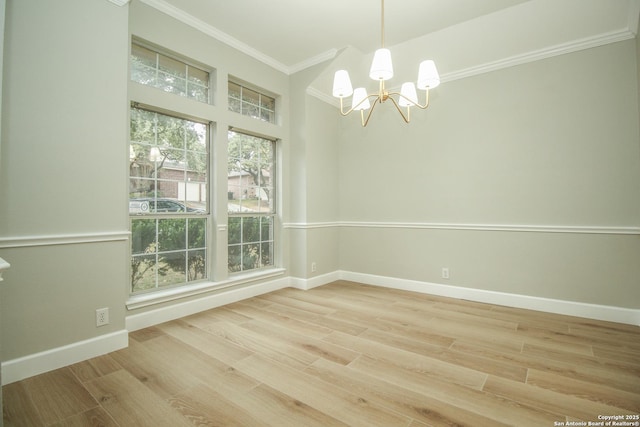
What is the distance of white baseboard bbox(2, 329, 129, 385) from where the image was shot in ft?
6.15

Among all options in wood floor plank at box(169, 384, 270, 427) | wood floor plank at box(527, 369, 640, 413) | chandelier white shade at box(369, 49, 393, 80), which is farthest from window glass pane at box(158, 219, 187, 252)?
wood floor plank at box(527, 369, 640, 413)

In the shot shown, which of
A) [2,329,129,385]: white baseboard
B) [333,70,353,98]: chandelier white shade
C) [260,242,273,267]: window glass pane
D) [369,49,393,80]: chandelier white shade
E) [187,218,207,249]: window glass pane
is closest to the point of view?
[2,329,129,385]: white baseboard

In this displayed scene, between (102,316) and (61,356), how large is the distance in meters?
0.32

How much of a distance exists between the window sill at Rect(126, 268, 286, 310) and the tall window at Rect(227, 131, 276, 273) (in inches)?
6.2

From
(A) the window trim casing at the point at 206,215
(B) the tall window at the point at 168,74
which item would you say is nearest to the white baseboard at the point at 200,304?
(A) the window trim casing at the point at 206,215

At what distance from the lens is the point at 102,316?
2254mm

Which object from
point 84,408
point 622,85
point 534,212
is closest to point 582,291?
point 534,212

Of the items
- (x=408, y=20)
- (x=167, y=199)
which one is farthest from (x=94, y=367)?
(x=408, y=20)

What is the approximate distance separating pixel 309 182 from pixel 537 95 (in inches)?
110

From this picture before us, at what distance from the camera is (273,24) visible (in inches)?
127

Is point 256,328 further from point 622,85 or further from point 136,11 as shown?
point 622,85

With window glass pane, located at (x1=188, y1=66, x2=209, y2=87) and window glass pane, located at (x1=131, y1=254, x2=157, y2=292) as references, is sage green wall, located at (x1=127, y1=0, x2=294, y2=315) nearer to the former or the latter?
window glass pane, located at (x1=188, y1=66, x2=209, y2=87)

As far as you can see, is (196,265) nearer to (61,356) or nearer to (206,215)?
(206,215)

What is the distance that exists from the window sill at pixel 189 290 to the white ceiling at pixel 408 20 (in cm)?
272
